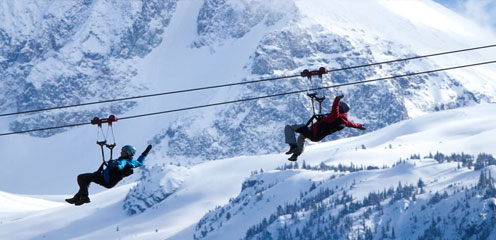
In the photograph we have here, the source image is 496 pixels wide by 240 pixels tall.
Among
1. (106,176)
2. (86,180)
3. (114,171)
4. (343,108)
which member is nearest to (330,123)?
(343,108)

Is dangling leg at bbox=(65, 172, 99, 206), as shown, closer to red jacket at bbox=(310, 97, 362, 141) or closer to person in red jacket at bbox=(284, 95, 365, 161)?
person in red jacket at bbox=(284, 95, 365, 161)

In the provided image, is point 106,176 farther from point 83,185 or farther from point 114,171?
point 83,185

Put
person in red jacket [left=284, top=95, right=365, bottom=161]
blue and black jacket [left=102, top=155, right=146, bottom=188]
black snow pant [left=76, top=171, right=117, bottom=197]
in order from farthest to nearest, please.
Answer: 1. person in red jacket [left=284, top=95, right=365, bottom=161]
2. blue and black jacket [left=102, top=155, right=146, bottom=188]
3. black snow pant [left=76, top=171, right=117, bottom=197]

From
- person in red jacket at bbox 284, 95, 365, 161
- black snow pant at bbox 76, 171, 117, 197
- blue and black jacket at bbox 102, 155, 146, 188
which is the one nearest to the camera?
black snow pant at bbox 76, 171, 117, 197

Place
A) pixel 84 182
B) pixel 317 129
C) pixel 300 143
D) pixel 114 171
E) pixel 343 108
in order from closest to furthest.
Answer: pixel 84 182, pixel 114 171, pixel 317 129, pixel 300 143, pixel 343 108

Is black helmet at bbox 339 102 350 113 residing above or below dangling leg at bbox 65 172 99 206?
above

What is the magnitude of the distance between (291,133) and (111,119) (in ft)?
24.9

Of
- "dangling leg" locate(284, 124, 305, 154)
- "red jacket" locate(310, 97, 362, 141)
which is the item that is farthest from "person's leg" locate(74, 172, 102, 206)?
"red jacket" locate(310, 97, 362, 141)

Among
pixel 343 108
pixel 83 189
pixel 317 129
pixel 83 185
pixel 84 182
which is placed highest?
pixel 343 108

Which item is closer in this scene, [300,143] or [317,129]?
[317,129]

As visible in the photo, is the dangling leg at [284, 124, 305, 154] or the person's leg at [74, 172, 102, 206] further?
the dangling leg at [284, 124, 305, 154]

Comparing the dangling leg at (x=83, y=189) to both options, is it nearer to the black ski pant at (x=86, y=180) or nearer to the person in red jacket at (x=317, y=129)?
the black ski pant at (x=86, y=180)

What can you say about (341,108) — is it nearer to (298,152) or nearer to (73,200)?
(298,152)

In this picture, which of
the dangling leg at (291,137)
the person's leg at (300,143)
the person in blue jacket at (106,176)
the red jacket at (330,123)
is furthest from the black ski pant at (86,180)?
the red jacket at (330,123)
